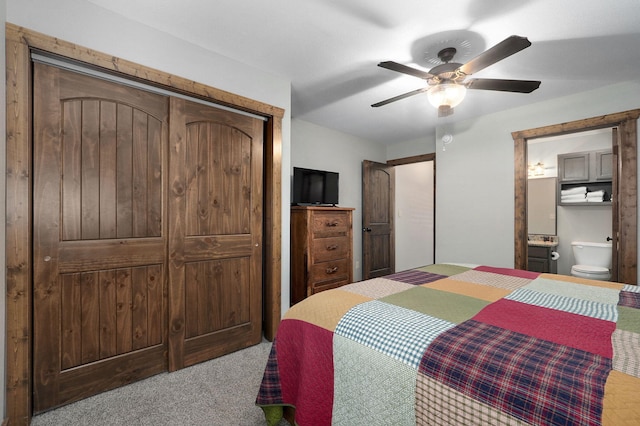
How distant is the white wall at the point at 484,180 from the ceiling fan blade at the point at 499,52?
1.97 m

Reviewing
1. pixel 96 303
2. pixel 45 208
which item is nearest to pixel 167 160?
pixel 45 208

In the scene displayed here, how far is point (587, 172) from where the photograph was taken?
13.7 ft

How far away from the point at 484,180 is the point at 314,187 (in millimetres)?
2222

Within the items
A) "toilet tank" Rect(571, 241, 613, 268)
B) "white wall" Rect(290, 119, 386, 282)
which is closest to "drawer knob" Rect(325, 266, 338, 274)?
"white wall" Rect(290, 119, 386, 282)

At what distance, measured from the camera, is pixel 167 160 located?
208 cm

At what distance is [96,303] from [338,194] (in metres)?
3.24

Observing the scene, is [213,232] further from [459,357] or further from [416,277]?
[459,357]

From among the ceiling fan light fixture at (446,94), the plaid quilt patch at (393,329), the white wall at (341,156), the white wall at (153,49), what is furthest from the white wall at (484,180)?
the plaid quilt patch at (393,329)

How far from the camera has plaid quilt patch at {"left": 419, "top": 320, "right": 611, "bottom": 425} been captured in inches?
26.7

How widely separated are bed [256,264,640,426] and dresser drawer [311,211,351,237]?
1.65 m

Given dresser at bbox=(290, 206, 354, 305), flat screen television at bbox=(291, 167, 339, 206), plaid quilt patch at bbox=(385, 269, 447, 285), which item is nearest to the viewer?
plaid quilt patch at bbox=(385, 269, 447, 285)

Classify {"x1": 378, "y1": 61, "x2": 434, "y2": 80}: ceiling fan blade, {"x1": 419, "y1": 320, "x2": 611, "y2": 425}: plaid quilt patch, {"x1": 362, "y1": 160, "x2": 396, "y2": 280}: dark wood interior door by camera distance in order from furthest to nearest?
{"x1": 362, "y1": 160, "x2": 396, "y2": 280}: dark wood interior door → {"x1": 378, "y1": 61, "x2": 434, "y2": 80}: ceiling fan blade → {"x1": 419, "y1": 320, "x2": 611, "y2": 425}: plaid quilt patch

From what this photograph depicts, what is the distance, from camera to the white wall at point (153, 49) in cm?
160

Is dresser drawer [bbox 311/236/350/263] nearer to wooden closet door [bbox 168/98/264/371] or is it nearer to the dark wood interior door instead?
wooden closet door [bbox 168/98/264/371]
